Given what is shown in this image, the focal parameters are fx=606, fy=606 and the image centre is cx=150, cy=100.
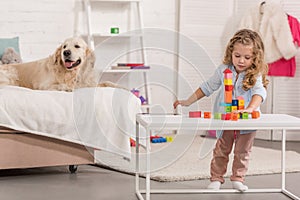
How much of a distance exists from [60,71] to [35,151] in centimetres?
63

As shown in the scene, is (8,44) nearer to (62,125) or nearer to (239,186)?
(62,125)

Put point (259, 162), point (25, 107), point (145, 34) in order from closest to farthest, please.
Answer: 1. point (25, 107)
2. point (259, 162)
3. point (145, 34)

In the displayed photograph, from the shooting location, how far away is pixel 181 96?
212 inches

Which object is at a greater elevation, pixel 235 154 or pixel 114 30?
pixel 114 30

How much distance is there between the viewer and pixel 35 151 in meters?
3.41

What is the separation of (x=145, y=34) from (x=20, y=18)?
42.5 inches

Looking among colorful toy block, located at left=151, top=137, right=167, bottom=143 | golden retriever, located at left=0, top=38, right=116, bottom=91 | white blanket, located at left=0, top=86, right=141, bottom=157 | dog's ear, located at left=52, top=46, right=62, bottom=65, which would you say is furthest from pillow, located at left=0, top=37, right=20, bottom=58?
colorful toy block, located at left=151, top=137, right=167, bottom=143

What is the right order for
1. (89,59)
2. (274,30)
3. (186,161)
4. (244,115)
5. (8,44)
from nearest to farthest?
1. (244,115)
2. (89,59)
3. (186,161)
4. (8,44)
5. (274,30)

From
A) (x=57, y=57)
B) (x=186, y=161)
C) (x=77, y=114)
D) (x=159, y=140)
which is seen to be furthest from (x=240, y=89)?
(x=159, y=140)

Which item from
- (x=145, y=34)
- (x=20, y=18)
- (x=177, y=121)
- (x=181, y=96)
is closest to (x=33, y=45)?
(x=20, y=18)

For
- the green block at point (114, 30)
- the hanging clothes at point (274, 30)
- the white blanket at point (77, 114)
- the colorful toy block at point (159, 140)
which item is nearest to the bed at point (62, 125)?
the white blanket at point (77, 114)

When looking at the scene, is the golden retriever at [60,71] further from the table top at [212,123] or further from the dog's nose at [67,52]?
the table top at [212,123]

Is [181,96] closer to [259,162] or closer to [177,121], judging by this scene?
[259,162]

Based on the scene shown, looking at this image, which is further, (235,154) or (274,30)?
(274,30)
